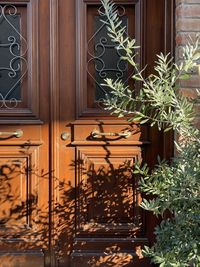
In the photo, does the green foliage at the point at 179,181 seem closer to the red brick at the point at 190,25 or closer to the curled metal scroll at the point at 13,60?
the red brick at the point at 190,25

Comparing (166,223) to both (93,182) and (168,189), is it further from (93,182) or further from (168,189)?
(93,182)

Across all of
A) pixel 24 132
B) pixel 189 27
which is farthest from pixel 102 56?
pixel 24 132

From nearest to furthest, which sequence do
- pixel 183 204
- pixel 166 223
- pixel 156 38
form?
pixel 183 204
pixel 166 223
pixel 156 38

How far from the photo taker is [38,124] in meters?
3.21

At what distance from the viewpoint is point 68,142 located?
322 cm

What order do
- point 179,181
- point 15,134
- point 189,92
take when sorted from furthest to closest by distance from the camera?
1. point 15,134
2. point 189,92
3. point 179,181

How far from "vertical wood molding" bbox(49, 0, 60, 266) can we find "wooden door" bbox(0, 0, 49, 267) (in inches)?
1.6

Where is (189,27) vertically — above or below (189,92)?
above

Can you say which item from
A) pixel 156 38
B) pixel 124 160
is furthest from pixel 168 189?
pixel 156 38

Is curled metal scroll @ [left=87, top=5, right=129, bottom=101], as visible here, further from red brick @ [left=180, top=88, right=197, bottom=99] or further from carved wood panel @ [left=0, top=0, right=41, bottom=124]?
red brick @ [left=180, top=88, right=197, bottom=99]

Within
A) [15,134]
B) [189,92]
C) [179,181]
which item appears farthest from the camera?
[15,134]

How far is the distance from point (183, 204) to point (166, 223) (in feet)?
0.83

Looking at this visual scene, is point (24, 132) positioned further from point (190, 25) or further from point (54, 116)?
point (190, 25)

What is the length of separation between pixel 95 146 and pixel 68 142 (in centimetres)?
20
